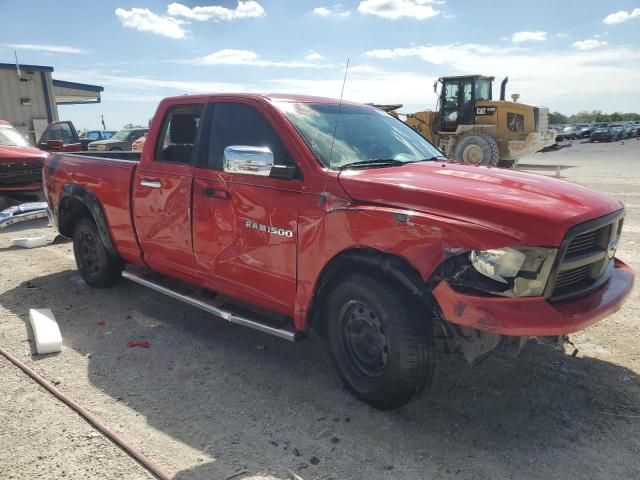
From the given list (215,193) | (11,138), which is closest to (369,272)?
(215,193)

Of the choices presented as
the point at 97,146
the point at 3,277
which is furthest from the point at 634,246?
the point at 97,146

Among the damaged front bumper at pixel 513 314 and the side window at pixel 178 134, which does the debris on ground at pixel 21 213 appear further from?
the damaged front bumper at pixel 513 314

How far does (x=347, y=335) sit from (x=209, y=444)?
1.05 meters

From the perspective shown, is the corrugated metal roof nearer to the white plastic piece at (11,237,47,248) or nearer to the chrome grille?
the white plastic piece at (11,237,47,248)

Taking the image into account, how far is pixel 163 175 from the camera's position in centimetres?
439

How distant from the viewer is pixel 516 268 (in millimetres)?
2658

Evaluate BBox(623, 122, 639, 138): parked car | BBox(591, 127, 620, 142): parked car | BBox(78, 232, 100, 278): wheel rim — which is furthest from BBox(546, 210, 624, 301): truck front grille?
BBox(623, 122, 639, 138): parked car

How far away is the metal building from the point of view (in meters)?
21.8

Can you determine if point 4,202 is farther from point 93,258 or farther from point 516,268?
point 516,268

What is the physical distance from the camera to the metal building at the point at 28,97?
21.8m

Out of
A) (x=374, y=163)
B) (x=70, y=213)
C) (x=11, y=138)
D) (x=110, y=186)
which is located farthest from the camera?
(x=11, y=138)

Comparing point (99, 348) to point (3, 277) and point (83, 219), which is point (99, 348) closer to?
point (83, 219)

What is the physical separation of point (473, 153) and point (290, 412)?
608 inches

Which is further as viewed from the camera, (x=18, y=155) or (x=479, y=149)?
(x=479, y=149)
